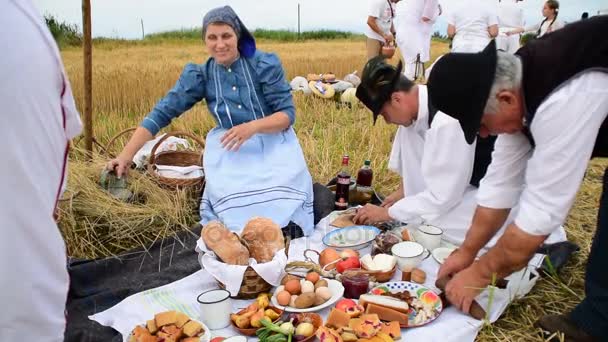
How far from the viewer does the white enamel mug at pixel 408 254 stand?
2695 millimetres

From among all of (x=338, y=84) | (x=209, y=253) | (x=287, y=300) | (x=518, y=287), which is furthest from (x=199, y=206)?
(x=338, y=84)

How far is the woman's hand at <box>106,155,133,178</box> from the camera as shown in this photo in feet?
11.6

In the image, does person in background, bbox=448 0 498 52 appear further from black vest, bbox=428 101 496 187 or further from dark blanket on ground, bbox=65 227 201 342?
dark blanket on ground, bbox=65 227 201 342

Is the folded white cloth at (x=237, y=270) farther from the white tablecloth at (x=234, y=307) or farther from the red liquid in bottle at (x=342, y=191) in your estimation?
the red liquid in bottle at (x=342, y=191)

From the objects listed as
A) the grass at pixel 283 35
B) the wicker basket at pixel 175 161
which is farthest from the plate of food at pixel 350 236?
the grass at pixel 283 35

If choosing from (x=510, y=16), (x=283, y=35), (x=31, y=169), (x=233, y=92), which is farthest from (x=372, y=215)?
(x=283, y=35)

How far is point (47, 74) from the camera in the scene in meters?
1.16

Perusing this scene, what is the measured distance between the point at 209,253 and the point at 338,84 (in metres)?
6.10

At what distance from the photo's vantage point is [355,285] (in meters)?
2.47

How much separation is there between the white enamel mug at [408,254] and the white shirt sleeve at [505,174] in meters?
0.59

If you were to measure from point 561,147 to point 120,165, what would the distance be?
9.32 feet

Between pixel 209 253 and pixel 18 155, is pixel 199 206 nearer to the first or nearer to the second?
pixel 209 253

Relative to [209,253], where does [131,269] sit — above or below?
below

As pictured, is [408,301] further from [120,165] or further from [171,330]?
[120,165]
